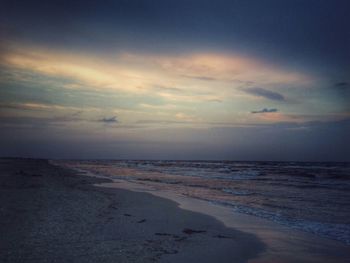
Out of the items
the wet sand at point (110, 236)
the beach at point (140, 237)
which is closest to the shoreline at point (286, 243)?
the beach at point (140, 237)

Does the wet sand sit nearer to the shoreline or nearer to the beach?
the beach

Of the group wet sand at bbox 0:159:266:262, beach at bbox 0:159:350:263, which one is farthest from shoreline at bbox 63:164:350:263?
wet sand at bbox 0:159:266:262

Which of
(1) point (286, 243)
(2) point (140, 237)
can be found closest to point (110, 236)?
(2) point (140, 237)

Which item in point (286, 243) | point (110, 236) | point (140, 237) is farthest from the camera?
point (286, 243)

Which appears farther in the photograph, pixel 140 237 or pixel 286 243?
pixel 286 243

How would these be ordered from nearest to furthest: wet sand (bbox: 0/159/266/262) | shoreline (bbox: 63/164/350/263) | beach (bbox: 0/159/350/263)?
wet sand (bbox: 0/159/266/262)
beach (bbox: 0/159/350/263)
shoreline (bbox: 63/164/350/263)

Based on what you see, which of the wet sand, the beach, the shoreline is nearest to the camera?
the wet sand

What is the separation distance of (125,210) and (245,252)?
677cm

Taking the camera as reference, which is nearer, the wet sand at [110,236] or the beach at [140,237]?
the wet sand at [110,236]

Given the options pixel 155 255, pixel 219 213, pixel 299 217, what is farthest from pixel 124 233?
pixel 299 217

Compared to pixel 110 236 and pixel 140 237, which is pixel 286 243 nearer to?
pixel 140 237

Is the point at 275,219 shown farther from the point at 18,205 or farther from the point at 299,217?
the point at 18,205

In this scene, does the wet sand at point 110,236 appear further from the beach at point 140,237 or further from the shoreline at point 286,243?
the shoreline at point 286,243

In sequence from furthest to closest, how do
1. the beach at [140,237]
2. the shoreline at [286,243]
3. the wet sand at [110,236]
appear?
the shoreline at [286,243] → the beach at [140,237] → the wet sand at [110,236]
